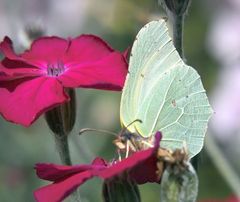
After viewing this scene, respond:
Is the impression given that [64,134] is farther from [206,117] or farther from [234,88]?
[234,88]

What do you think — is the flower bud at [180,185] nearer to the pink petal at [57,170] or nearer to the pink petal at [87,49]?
the pink petal at [57,170]

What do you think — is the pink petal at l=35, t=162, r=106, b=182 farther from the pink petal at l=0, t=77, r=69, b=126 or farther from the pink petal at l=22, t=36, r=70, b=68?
the pink petal at l=22, t=36, r=70, b=68

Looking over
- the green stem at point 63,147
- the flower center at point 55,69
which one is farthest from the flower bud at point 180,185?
the flower center at point 55,69

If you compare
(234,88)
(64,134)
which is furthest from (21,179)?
(64,134)

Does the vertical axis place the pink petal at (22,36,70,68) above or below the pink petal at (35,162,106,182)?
above

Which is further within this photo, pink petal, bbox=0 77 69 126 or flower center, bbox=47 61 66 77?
flower center, bbox=47 61 66 77

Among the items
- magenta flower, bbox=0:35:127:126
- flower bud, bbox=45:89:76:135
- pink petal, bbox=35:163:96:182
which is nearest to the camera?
pink petal, bbox=35:163:96:182

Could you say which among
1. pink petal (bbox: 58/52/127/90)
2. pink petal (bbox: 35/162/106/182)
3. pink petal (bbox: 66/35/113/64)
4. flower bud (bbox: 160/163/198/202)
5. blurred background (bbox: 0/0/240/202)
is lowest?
flower bud (bbox: 160/163/198/202)

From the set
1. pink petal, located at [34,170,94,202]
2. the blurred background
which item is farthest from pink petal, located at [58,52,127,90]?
the blurred background
